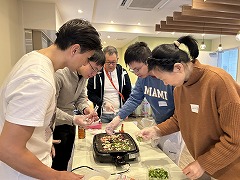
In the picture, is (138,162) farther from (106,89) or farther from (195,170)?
(106,89)

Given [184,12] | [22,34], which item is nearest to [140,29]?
[184,12]

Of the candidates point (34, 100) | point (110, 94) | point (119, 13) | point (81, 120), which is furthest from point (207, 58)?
point (34, 100)

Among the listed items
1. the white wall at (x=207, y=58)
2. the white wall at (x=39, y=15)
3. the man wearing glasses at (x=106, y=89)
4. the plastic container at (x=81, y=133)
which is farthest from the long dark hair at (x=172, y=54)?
the white wall at (x=207, y=58)

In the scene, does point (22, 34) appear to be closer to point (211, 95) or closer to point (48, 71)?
point (48, 71)

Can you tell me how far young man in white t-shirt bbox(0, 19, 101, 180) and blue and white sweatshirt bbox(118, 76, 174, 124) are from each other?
32.4 inches

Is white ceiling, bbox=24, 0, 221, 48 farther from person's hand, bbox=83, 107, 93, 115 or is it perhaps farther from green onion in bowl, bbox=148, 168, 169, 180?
green onion in bowl, bbox=148, 168, 169, 180

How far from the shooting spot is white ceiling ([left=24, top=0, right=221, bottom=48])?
3.82 m

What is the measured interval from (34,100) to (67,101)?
1108mm

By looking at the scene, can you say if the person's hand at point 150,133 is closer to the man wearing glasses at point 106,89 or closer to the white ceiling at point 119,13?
the man wearing glasses at point 106,89

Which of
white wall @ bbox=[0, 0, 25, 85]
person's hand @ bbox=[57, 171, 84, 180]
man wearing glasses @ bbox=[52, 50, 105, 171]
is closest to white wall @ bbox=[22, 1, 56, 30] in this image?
white wall @ bbox=[0, 0, 25, 85]

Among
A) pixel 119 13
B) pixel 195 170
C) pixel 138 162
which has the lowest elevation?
pixel 138 162

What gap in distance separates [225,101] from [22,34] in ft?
10.8

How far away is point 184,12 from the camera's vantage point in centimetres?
347

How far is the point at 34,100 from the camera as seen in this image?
0.65 meters
